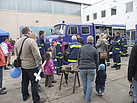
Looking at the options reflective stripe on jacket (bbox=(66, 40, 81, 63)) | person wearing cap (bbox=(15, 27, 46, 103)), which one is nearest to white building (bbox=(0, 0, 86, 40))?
reflective stripe on jacket (bbox=(66, 40, 81, 63))

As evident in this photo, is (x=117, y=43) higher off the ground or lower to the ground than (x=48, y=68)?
higher

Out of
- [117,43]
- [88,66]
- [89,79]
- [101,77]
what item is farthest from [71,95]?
[117,43]

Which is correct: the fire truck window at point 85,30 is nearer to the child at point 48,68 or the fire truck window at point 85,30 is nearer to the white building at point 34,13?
the child at point 48,68

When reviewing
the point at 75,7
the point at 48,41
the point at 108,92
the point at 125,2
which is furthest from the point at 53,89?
the point at 75,7

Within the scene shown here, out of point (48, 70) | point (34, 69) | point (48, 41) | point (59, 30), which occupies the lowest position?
point (48, 70)

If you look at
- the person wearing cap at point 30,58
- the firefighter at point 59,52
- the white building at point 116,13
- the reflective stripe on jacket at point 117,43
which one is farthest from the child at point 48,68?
the white building at point 116,13

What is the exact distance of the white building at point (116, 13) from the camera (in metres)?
14.6

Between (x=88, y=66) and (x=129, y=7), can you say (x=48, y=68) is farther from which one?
(x=129, y=7)

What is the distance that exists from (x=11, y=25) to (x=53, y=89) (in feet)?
59.6

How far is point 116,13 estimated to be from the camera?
16.9m

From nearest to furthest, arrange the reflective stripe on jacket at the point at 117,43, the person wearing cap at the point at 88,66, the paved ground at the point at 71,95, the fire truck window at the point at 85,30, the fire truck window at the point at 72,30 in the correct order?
1. the person wearing cap at the point at 88,66
2. the paved ground at the point at 71,95
3. the reflective stripe on jacket at the point at 117,43
4. the fire truck window at the point at 72,30
5. the fire truck window at the point at 85,30

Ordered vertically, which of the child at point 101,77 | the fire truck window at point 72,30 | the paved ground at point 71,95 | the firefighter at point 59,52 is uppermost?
the fire truck window at point 72,30

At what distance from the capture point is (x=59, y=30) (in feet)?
27.3

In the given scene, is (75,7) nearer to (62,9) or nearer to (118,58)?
(62,9)
